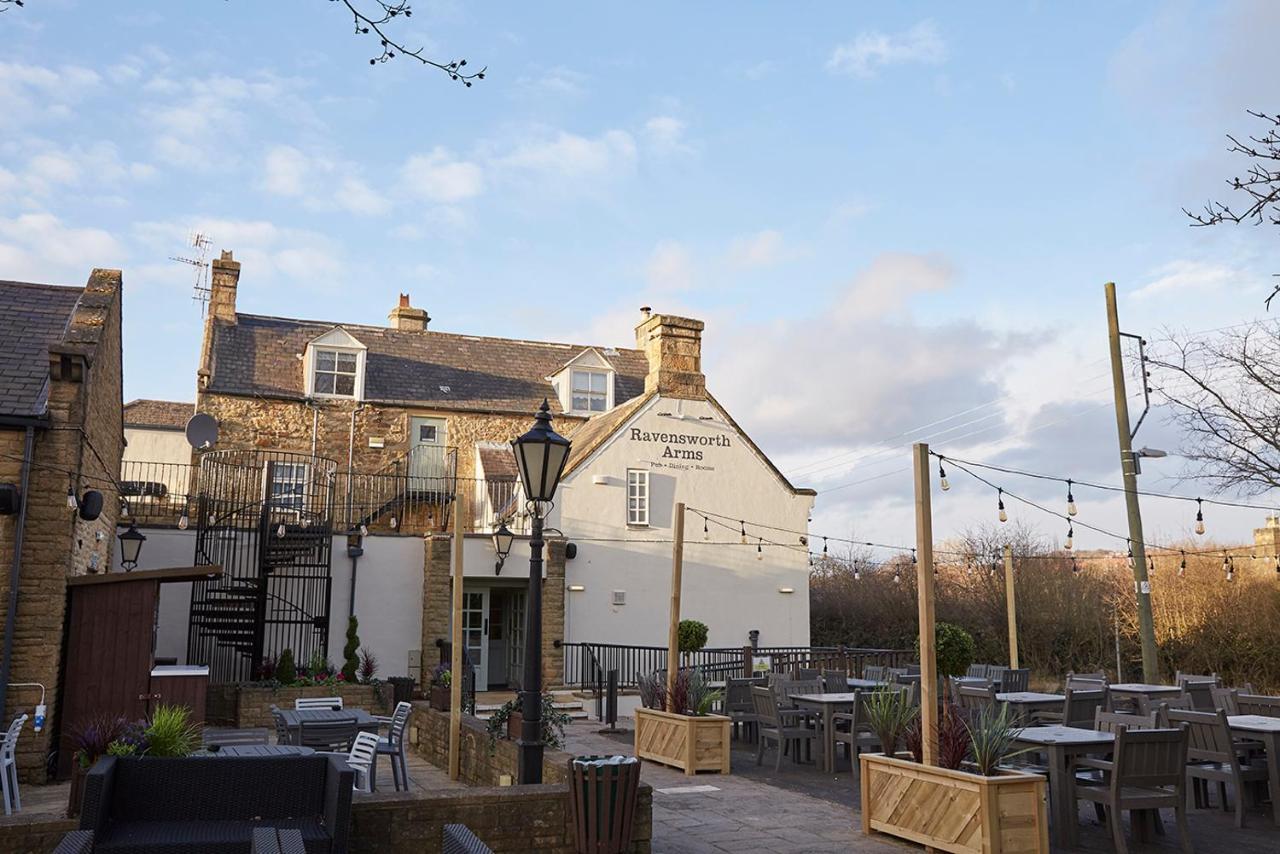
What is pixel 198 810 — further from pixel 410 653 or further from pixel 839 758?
pixel 410 653

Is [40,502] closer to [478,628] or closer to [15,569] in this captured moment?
A: [15,569]

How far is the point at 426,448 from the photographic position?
2330 centimetres

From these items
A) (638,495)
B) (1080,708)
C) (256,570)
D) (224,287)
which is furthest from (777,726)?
(224,287)

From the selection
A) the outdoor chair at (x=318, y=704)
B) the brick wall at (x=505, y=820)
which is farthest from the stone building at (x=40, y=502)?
the brick wall at (x=505, y=820)

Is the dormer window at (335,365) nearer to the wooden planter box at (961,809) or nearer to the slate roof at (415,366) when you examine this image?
the slate roof at (415,366)

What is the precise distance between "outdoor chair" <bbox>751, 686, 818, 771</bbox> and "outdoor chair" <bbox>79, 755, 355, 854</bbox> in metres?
6.21

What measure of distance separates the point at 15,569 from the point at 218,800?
544cm

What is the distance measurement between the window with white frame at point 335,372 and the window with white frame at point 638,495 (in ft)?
22.0

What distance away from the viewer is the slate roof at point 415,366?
73.8 ft

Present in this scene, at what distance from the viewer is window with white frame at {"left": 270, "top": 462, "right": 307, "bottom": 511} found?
16844 mm

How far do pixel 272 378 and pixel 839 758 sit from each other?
51.6ft

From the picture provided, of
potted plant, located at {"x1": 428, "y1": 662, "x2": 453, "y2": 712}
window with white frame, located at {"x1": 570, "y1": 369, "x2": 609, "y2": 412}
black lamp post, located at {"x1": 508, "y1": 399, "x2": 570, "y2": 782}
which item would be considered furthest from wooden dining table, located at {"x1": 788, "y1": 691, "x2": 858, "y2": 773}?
window with white frame, located at {"x1": 570, "y1": 369, "x2": 609, "y2": 412}

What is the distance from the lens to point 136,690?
10.8m

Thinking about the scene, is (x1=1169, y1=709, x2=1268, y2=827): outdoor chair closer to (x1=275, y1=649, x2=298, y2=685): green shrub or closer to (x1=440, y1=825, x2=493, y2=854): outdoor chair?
(x1=440, y1=825, x2=493, y2=854): outdoor chair
